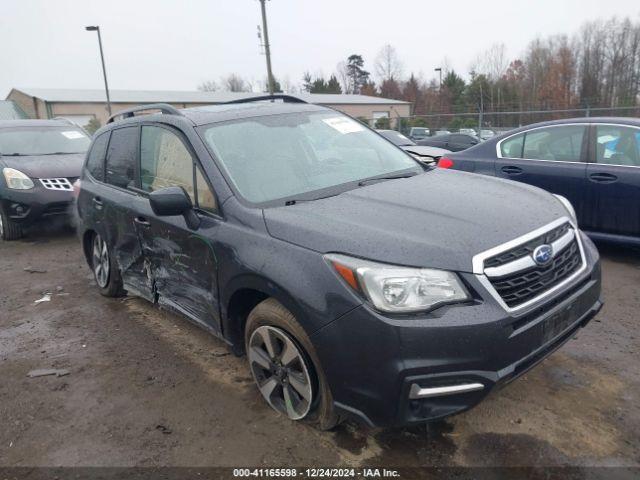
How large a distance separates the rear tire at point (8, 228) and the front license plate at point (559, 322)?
25.5 ft

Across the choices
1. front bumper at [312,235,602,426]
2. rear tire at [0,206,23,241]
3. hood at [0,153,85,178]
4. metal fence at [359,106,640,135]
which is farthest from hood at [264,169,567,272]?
metal fence at [359,106,640,135]

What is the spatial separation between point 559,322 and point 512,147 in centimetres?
401

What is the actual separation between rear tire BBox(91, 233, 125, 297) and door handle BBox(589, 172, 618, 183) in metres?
4.85

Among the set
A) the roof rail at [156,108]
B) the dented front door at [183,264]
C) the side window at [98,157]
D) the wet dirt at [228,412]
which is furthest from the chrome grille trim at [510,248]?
the side window at [98,157]

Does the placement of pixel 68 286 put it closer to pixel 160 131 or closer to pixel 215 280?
pixel 160 131

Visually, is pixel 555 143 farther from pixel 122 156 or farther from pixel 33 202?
pixel 33 202

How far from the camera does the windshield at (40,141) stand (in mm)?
8297

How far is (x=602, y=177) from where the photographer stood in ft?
17.1

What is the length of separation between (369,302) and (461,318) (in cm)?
40

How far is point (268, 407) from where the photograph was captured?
3.12 meters

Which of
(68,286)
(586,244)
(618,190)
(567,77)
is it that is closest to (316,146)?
(586,244)

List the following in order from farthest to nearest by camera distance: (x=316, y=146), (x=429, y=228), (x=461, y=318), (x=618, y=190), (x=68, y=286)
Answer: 1. (x=68, y=286)
2. (x=618, y=190)
3. (x=316, y=146)
4. (x=429, y=228)
5. (x=461, y=318)

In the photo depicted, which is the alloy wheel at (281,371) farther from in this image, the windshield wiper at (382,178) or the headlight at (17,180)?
the headlight at (17,180)

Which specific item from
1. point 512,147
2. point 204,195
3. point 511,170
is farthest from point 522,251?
point 512,147
